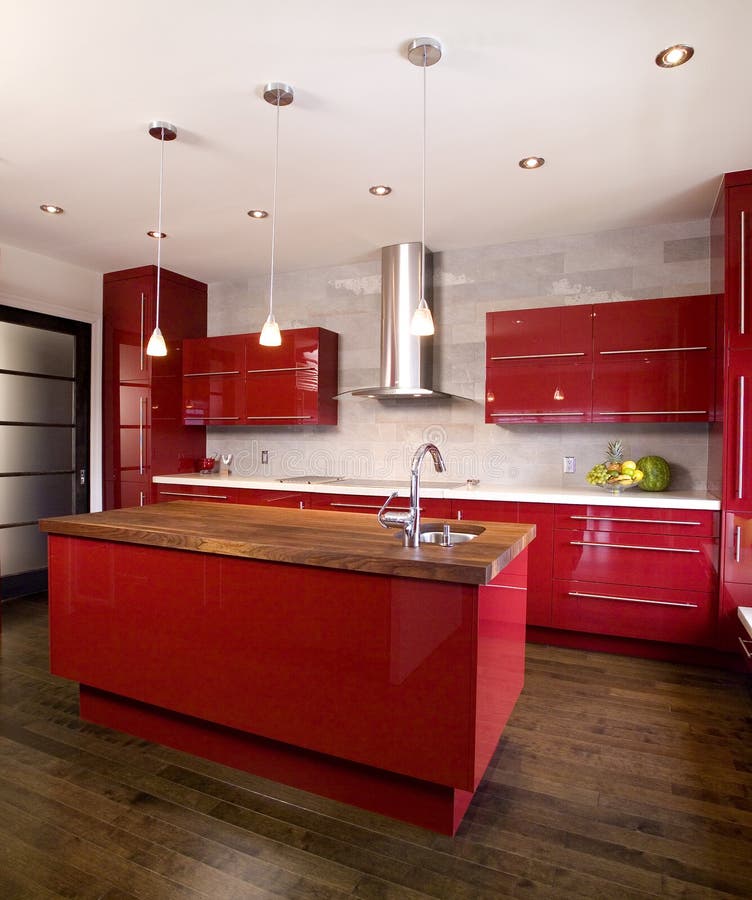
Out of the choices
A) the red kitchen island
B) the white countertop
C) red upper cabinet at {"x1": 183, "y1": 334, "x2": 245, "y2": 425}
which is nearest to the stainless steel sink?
the red kitchen island

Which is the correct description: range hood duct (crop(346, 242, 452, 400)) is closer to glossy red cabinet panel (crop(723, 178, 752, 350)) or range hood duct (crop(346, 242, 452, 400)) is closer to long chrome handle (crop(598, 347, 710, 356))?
long chrome handle (crop(598, 347, 710, 356))

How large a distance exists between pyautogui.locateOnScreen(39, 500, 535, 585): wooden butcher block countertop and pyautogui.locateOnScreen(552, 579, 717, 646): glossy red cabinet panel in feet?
4.31

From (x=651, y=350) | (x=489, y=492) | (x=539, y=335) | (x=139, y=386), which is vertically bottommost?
(x=489, y=492)

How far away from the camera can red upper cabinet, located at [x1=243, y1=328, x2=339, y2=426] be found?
451 centimetres

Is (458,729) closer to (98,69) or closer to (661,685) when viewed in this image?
(661,685)

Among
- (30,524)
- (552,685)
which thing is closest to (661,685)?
(552,685)

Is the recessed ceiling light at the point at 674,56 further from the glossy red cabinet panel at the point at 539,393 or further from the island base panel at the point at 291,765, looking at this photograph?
the island base panel at the point at 291,765

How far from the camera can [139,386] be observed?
4.79 metres

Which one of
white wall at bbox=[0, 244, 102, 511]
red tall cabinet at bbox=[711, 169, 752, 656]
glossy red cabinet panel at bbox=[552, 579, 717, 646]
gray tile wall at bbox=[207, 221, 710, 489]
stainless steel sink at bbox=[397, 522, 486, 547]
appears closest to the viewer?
stainless steel sink at bbox=[397, 522, 486, 547]

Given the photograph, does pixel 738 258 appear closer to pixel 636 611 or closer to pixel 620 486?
pixel 620 486

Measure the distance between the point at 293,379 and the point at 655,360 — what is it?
100 inches

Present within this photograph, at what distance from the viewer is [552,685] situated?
295 cm

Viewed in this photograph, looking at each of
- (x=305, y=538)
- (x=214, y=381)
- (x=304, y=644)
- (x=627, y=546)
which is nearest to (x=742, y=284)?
(x=627, y=546)

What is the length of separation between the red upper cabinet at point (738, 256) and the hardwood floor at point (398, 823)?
1.90 metres
